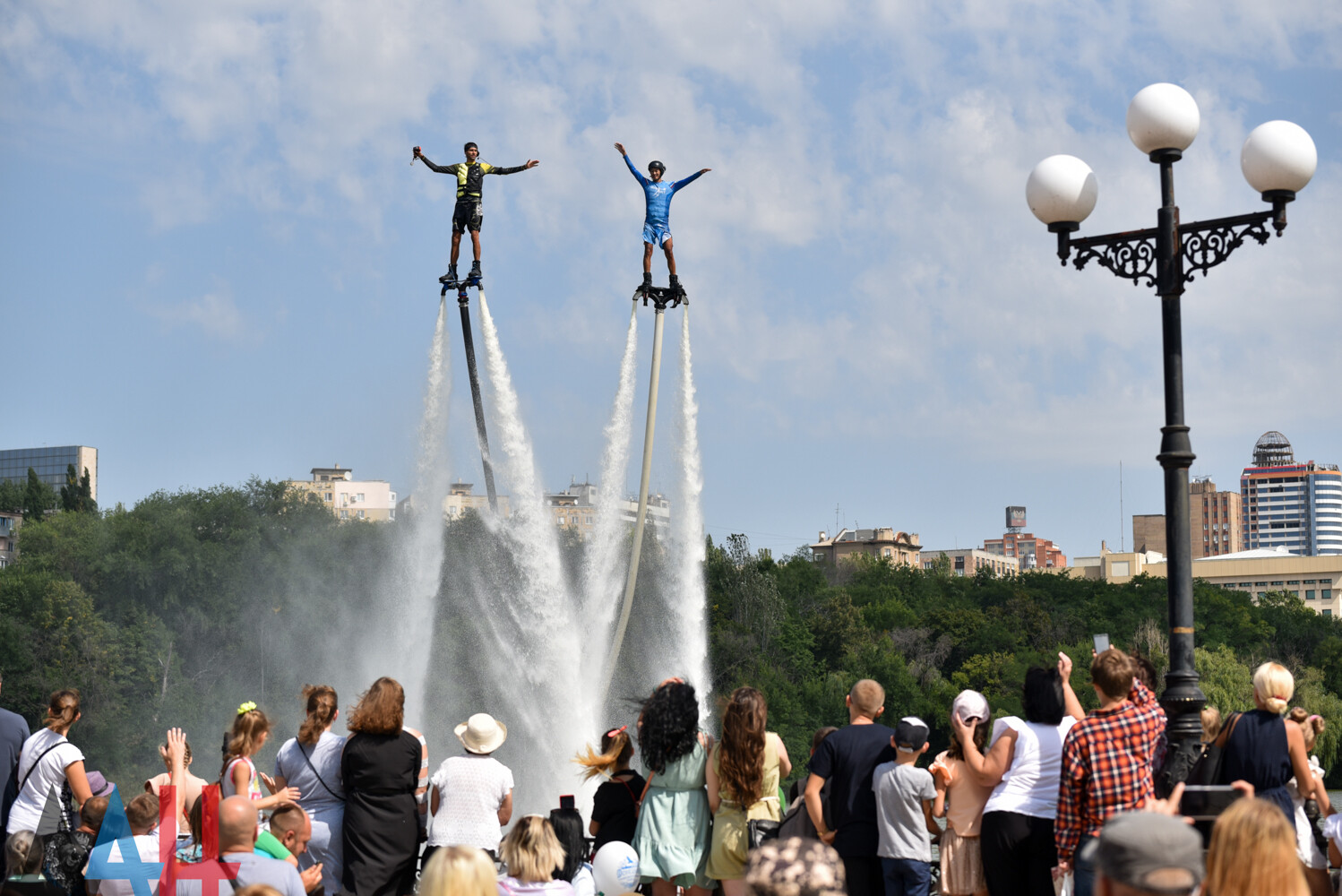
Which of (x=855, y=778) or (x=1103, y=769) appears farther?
(x=855, y=778)

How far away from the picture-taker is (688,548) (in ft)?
104

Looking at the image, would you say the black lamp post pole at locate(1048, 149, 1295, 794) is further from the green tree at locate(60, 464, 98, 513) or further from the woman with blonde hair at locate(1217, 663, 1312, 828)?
the green tree at locate(60, 464, 98, 513)

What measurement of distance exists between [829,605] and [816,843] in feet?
250

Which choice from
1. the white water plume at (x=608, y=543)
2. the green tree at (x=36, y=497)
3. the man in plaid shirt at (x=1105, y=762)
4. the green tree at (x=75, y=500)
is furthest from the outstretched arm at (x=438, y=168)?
the green tree at (x=36, y=497)

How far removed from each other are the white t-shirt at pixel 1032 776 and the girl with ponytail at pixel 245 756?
12.3 feet

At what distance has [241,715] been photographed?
27.1 feet

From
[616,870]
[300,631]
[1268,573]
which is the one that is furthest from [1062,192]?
[1268,573]

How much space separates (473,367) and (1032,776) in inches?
688

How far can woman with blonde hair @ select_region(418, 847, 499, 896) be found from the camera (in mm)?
4617

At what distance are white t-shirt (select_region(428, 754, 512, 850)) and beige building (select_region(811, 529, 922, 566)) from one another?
5371 inches

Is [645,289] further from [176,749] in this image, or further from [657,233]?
[176,749]

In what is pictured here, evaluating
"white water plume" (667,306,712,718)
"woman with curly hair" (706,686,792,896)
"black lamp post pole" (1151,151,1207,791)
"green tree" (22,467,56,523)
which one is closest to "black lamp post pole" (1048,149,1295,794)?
"black lamp post pole" (1151,151,1207,791)

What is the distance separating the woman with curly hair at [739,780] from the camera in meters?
7.79

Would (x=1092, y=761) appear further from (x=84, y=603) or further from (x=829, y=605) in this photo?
(x=829, y=605)
